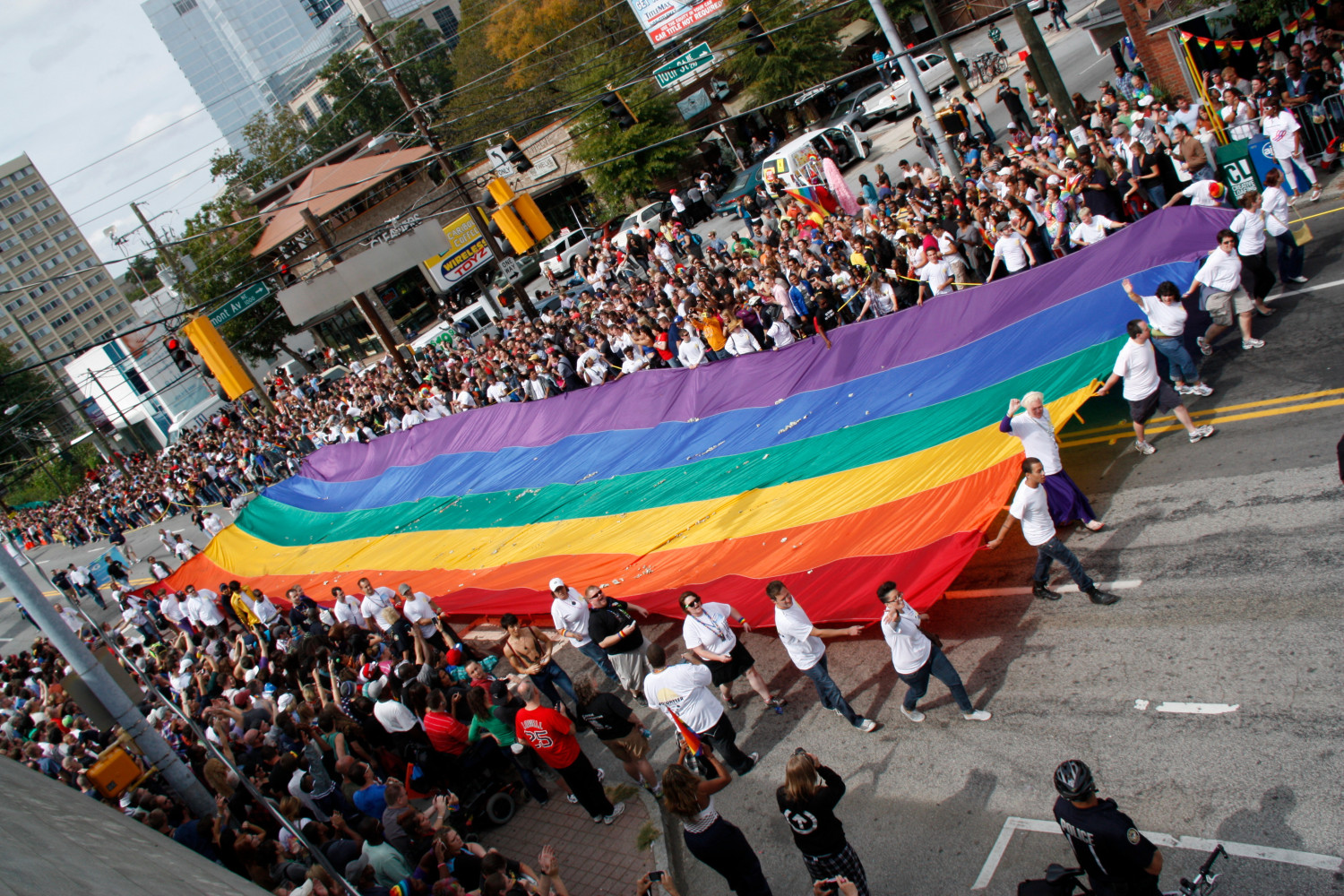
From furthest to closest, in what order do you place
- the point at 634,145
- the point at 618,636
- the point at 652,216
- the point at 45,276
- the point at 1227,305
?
the point at 45,276, the point at 634,145, the point at 652,216, the point at 1227,305, the point at 618,636

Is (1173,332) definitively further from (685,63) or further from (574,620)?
(685,63)

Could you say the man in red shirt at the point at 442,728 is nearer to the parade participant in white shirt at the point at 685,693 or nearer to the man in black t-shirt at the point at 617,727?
the man in black t-shirt at the point at 617,727

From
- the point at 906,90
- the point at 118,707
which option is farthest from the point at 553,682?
the point at 906,90

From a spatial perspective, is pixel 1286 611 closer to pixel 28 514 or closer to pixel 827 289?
pixel 827 289

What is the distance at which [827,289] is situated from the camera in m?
16.1

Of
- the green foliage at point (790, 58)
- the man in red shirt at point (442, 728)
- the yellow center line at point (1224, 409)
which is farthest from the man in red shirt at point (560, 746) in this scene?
the green foliage at point (790, 58)

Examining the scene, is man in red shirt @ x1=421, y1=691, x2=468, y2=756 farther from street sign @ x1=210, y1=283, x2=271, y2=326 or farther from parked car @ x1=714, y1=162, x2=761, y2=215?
parked car @ x1=714, y1=162, x2=761, y2=215

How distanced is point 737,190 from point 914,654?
96.8 feet

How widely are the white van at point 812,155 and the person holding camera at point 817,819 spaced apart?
2170 centimetres

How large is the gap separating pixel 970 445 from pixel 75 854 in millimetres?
8624

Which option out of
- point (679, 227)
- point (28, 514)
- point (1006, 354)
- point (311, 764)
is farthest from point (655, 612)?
point (28, 514)

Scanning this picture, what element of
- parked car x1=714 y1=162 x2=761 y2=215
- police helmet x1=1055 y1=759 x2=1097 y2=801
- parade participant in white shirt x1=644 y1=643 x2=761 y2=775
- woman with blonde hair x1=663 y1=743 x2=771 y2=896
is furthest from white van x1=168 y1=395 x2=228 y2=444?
police helmet x1=1055 y1=759 x2=1097 y2=801

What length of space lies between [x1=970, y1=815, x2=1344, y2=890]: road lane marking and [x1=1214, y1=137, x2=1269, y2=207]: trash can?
39.9 feet

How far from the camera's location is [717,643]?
27.3ft
